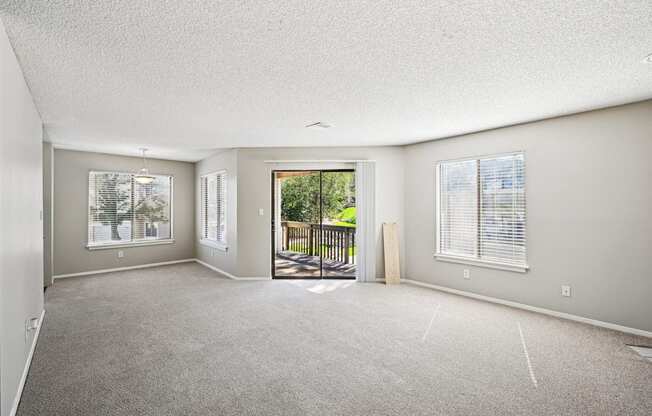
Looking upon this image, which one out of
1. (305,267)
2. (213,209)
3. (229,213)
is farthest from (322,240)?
(213,209)

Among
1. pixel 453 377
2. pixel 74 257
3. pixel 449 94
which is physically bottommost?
pixel 453 377

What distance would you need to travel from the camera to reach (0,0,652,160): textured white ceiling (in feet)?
5.68

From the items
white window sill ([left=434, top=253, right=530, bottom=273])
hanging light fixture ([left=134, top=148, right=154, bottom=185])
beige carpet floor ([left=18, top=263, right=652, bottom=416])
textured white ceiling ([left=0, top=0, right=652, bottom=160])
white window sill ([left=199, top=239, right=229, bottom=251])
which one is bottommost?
beige carpet floor ([left=18, top=263, right=652, bottom=416])

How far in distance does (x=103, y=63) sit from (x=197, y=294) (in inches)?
136

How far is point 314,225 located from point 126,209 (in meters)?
4.03

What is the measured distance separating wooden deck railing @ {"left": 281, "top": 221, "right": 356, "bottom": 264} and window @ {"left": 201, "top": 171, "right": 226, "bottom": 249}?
1854 mm

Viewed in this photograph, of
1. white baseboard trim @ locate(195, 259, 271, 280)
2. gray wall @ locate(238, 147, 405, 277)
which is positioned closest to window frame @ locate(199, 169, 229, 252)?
white baseboard trim @ locate(195, 259, 271, 280)

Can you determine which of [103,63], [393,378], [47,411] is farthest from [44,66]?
[393,378]

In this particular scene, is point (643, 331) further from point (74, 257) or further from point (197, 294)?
point (74, 257)

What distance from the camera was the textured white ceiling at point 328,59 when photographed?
173 cm

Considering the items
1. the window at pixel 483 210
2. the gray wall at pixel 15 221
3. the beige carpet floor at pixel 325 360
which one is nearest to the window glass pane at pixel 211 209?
the beige carpet floor at pixel 325 360

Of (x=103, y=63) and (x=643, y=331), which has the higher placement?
(x=103, y=63)

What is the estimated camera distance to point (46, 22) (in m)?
1.82

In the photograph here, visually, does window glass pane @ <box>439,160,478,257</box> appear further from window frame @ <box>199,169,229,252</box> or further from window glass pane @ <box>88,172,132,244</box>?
window glass pane @ <box>88,172,132,244</box>
